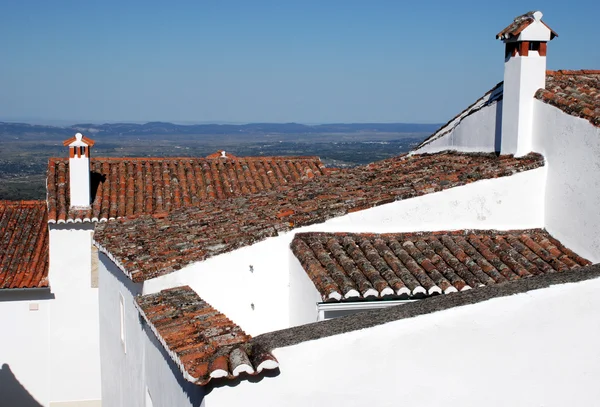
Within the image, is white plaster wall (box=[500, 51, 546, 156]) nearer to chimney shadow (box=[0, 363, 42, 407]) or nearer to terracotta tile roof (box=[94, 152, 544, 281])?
terracotta tile roof (box=[94, 152, 544, 281])

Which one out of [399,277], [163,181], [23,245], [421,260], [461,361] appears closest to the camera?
[461,361]

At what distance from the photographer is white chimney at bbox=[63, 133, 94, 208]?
619 inches

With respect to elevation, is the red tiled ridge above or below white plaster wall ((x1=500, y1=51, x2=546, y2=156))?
below

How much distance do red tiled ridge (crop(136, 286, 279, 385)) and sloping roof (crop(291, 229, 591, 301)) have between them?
1598 mm

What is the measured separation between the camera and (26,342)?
52.5ft

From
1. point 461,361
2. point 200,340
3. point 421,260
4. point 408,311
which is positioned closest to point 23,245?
point 421,260

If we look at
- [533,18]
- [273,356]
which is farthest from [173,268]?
[533,18]

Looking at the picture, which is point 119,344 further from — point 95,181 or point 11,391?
point 95,181

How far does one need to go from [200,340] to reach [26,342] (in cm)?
1195

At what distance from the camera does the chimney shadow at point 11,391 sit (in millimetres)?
15938

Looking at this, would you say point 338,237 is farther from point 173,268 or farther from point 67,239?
point 67,239

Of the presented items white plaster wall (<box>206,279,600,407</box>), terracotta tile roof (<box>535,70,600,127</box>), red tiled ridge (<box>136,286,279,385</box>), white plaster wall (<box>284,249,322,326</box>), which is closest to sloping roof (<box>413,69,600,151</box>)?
terracotta tile roof (<box>535,70,600,127</box>)

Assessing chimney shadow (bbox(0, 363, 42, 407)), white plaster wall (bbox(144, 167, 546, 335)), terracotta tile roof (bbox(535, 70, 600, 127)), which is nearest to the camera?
white plaster wall (bbox(144, 167, 546, 335))

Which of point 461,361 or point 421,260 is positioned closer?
point 461,361
